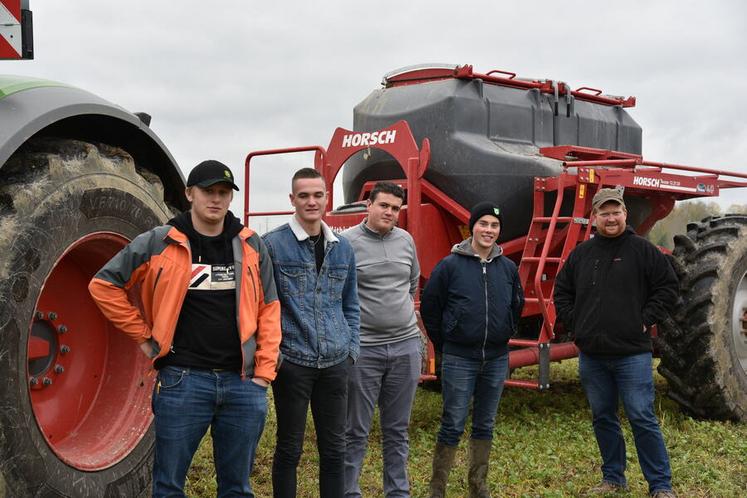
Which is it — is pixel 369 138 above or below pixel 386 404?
above

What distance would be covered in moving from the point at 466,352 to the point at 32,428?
7.59ft

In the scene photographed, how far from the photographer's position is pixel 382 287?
427 centimetres

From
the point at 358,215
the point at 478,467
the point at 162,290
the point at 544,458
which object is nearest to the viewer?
the point at 162,290

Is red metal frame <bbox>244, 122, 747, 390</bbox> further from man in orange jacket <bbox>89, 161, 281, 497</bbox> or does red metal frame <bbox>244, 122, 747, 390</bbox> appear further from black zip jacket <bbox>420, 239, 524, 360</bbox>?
man in orange jacket <bbox>89, 161, 281, 497</bbox>

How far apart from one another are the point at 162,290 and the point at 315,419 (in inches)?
44.2

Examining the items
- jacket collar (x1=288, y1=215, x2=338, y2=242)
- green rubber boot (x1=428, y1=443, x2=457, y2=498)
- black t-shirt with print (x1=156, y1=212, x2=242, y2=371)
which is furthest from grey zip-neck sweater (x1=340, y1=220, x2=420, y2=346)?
black t-shirt with print (x1=156, y1=212, x2=242, y2=371)

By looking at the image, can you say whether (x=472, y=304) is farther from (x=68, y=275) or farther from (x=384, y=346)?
(x=68, y=275)

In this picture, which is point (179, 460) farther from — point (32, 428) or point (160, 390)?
point (32, 428)

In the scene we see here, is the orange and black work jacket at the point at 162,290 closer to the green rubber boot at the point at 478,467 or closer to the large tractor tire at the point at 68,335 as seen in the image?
the large tractor tire at the point at 68,335

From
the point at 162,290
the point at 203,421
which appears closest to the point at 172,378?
the point at 203,421

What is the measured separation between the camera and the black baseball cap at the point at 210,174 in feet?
9.73

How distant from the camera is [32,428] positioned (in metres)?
2.82

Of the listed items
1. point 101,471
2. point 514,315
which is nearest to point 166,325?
point 101,471

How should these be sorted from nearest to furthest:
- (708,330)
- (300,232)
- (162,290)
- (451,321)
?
(162,290) → (300,232) → (451,321) → (708,330)
